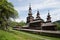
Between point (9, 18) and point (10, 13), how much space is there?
1975 mm

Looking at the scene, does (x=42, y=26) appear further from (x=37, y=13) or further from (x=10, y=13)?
(x=37, y=13)

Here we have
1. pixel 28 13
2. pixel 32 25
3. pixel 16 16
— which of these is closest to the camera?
pixel 16 16

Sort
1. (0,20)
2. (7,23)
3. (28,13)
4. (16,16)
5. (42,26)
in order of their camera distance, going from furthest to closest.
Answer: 1. (28,13)
2. (42,26)
3. (16,16)
4. (7,23)
5. (0,20)

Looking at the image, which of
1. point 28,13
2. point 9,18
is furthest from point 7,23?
point 28,13

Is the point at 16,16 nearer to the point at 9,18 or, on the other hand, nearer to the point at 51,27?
the point at 9,18

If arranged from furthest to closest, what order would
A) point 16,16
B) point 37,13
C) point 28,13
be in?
point 37,13 → point 28,13 → point 16,16

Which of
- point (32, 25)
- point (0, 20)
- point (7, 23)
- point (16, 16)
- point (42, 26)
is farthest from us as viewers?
point (32, 25)

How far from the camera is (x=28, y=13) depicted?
300ft

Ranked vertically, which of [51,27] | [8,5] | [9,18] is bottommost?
[51,27]

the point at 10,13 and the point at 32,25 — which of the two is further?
the point at 32,25

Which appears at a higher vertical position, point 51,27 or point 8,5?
point 8,5

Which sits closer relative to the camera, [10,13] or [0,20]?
[0,20]

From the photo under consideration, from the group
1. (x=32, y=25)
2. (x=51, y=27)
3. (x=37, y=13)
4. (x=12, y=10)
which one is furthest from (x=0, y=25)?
(x=37, y=13)

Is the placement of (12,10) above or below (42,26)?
above
